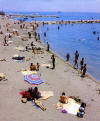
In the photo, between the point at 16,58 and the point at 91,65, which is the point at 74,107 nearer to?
the point at 16,58

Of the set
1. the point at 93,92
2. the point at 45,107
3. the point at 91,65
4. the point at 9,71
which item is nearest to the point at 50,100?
the point at 45,107

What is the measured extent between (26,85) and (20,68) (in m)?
5.03

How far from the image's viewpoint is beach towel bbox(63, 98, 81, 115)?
12.8m

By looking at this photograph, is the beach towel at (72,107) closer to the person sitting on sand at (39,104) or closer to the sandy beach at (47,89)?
the sandy beach at (47,89)

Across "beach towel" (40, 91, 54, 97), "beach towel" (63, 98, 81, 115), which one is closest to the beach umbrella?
"beach towel" (40, 91, 54, 97)

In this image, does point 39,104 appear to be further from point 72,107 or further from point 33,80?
point 33,80

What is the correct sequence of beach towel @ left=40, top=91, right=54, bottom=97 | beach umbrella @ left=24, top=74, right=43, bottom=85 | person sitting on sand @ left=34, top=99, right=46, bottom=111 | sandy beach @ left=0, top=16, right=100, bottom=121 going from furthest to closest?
beach umbrella @ left=24, top=74, right=43, bottom=85 → beach towel @ left=40, top=91, right=54, bottom=97 → person sitting on sand @ left=34, top=99, right=46, bottom=111 → sandy beach @ left=0, top=16, right=100, bottom=121

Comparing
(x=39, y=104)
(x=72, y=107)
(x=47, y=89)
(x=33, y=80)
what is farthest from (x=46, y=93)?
(x=72, y=107)

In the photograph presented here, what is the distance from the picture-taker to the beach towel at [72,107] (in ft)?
42.1

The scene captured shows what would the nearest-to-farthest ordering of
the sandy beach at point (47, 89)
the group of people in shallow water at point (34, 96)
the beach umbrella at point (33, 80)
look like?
the sandy beach at point (47, 89) → the group of people in shallow water at point (34, 96) → the beach umbrella at point (33, 80)

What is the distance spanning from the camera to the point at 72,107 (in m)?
13.3

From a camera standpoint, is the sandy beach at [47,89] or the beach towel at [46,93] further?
the beach towel at [46,93]

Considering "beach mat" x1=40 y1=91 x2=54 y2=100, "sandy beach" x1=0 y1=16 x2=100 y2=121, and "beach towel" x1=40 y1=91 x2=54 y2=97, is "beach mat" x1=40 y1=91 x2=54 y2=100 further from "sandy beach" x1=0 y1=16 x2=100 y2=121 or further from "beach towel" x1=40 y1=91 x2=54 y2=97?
"sandy beach" x1=0 y1=16 x2=100 y2=121

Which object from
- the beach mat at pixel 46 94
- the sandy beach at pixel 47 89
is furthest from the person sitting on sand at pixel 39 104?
the beach mat at pixel 46 94
